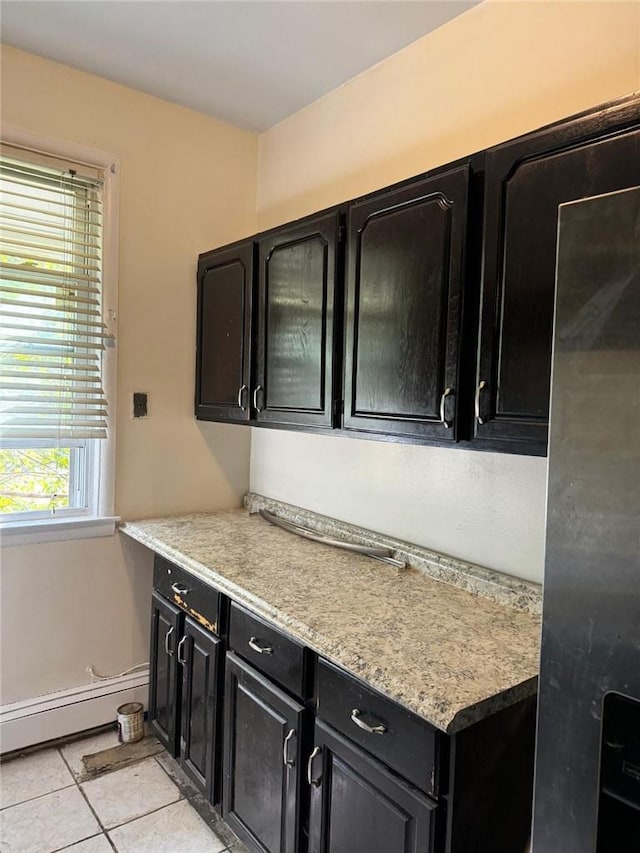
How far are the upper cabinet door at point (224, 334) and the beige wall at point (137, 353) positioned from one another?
111 mm

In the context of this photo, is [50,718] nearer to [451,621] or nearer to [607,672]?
[451,621]

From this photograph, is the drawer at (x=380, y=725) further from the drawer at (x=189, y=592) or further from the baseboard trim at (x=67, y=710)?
the baseboard trim at (x=67, y=710)

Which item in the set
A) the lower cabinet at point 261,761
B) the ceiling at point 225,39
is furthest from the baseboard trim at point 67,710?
the ceiling at point 225,39

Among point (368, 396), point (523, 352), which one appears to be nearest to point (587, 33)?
point (523, 352)

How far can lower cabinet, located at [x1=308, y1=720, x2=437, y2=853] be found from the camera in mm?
1181

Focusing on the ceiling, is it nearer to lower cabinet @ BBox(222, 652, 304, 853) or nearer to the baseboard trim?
lower cabinet @ BBox(222, 652, 304, 853)

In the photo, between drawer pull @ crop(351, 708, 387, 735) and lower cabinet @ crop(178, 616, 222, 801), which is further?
lower cabinet @ crop(178, 616, 222, 801)

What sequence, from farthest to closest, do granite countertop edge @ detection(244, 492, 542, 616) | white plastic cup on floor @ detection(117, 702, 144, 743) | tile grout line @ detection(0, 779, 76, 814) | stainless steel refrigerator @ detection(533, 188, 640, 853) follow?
white plastic cup on floor @ detection(117, 702, 144, 743)
tile grout line @ detection(0, 779, 76, 814)
granite countertop edge @ detection(244, 492, 542, 616)
stainless steel refrigerator @ detection(533, 188, 640, 853)

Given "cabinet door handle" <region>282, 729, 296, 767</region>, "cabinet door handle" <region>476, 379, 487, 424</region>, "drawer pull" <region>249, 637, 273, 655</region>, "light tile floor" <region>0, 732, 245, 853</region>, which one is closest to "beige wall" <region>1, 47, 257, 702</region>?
"light tile floor" <region>0, 732, 245, 853</region>

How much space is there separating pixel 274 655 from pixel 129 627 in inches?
49.2

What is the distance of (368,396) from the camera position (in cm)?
173

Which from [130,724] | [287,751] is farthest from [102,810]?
[287,751]

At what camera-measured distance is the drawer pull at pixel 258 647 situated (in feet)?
5.32

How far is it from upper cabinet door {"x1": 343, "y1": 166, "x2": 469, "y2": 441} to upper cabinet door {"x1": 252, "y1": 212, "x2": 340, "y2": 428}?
94 millimetres
